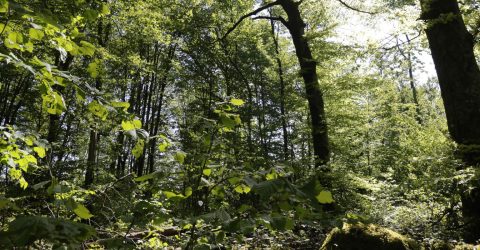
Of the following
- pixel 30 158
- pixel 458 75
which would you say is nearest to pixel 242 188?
pixel 30 158

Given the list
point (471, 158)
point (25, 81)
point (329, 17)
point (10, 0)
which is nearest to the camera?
point (10, 0)

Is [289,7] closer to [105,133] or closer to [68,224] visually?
[105,133]

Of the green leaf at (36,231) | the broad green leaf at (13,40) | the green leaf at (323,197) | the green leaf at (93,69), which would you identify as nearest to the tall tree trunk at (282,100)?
the green leaf at (93,69)

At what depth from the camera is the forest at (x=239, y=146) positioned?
66.0 inches

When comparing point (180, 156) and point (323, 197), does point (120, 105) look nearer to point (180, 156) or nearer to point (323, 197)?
point (180, 156)

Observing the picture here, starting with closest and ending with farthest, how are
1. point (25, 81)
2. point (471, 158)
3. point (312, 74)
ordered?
point (471, 158) → point (312, 74) → point (25, 81)

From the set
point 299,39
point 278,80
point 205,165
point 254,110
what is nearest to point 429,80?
point 278,80

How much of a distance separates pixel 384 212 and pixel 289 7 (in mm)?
6382

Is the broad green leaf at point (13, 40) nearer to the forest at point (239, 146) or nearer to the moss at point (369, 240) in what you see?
the forest at point (239, 146)

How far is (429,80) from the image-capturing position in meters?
42.1

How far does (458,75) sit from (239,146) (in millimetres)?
6937

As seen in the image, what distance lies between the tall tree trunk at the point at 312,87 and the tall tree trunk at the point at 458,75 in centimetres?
412

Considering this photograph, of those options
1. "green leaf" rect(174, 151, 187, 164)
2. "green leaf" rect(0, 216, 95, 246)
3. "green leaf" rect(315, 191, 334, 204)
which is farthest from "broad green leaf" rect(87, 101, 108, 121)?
"green leaf" rect(315, 191, 334, 204)

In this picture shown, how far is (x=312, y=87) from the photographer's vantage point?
10.1m
